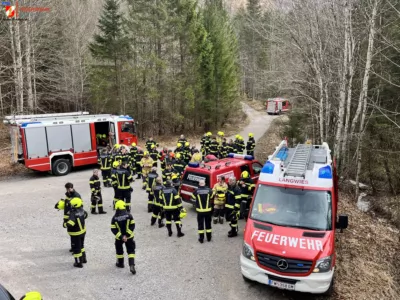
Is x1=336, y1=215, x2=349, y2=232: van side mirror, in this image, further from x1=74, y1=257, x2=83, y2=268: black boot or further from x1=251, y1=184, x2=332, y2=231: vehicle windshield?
x1=74, y1=257, x2=83, y2=268: black boot

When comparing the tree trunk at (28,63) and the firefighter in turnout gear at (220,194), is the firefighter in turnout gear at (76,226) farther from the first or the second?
the tree trunk at (28,63)

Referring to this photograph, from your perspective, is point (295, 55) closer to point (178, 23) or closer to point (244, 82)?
point (178, 23)

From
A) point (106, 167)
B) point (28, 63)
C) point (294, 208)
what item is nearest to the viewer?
point (294, 208)

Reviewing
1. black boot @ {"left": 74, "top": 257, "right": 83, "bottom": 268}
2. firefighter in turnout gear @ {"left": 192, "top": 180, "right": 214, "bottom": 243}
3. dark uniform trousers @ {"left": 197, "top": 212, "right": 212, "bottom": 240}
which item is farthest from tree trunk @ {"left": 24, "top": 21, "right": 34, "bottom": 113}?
dark uniform trousers @ {"left": 197, "top": 212, "right": 212, "bottom": 240}

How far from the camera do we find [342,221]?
21.9 feet

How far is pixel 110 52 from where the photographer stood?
26250 mm

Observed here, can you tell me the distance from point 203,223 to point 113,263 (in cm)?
255

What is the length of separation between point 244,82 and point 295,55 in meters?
51.5

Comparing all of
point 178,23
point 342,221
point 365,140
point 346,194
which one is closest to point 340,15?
point 365,140

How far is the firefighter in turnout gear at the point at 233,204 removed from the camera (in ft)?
31.3

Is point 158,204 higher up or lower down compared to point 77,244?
higher up

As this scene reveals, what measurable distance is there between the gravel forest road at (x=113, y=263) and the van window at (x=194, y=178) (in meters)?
1.17

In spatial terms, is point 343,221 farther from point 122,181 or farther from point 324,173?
point 122,181

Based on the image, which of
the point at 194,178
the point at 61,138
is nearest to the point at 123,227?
the point at 194,178
